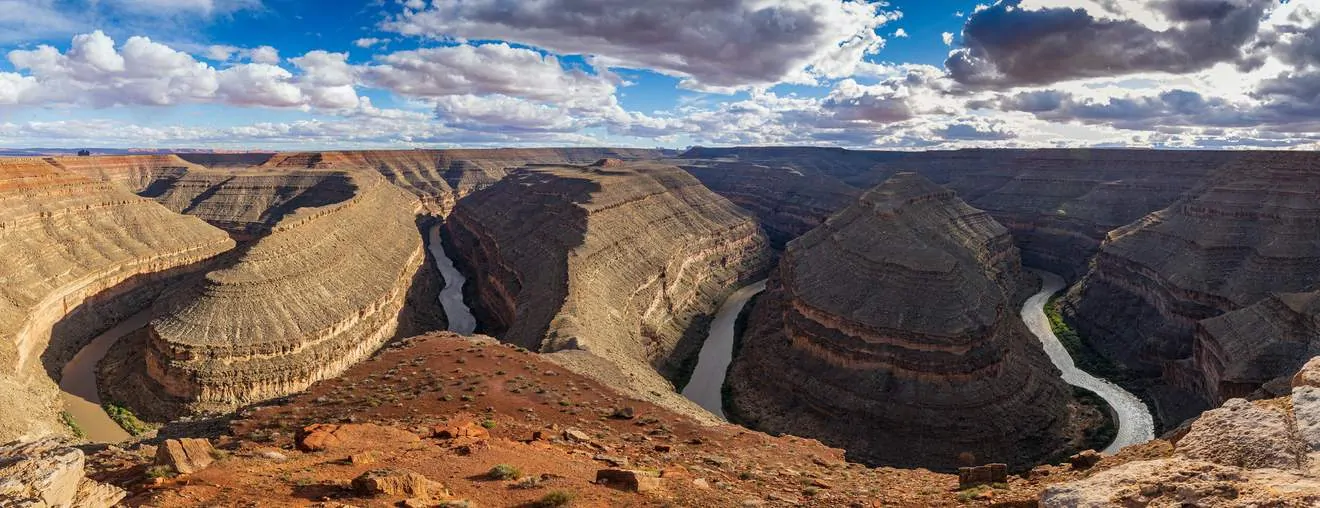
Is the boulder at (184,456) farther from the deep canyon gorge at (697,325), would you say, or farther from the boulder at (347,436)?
the boulder at (347,436)

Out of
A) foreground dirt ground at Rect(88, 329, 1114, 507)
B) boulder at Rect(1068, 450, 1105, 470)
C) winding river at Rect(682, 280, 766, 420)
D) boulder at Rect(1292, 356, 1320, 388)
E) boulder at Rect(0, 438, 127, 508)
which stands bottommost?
winding river at Rect(682, 280, 766, 420)

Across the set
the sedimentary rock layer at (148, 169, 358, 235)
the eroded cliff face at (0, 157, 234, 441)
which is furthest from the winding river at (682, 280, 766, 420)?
the sedimentary rock layer at (148, 169, 358, 235)

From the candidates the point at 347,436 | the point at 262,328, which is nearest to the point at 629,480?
the point at 347,436

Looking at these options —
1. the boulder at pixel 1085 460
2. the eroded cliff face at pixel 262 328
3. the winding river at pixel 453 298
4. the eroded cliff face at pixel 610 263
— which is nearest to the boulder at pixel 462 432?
the eroded cliff face at pixel 610 263

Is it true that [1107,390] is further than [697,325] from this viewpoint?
No

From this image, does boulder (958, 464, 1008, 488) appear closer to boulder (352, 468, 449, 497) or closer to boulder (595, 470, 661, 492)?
boulder (595, 470, 661, 492)

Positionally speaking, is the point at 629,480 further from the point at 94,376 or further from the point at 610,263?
the point at 610,263
